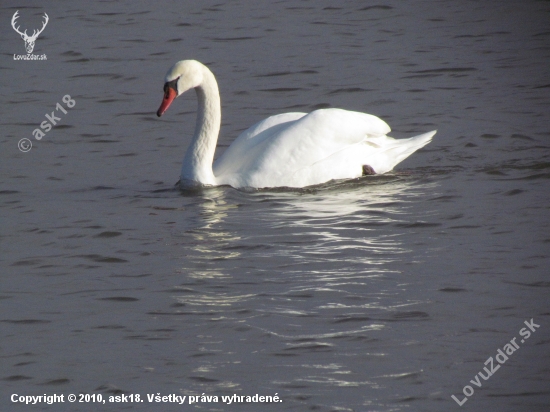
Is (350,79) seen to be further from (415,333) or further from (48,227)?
(415,333)

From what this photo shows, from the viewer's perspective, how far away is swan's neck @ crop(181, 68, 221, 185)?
373 inches

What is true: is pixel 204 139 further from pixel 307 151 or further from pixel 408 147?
pixel 408 147

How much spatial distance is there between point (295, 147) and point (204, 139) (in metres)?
1.07

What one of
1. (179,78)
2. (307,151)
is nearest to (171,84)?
(179,78)

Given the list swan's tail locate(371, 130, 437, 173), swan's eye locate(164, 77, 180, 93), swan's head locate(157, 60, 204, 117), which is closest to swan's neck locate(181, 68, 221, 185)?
swan's head locate(157, 60, 204, 117)

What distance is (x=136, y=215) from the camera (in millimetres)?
8750

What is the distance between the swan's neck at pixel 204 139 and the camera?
9469 mm

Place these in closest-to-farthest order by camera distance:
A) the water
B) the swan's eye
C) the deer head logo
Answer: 1. the water
2. the swan's eye
3. the deer head logo

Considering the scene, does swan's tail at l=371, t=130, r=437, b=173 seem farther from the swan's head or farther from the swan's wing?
the swan's head

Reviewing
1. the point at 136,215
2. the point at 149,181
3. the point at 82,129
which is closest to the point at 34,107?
the point at 82,129

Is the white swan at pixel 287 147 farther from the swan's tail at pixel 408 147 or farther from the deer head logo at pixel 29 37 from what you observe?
the deer head logo at pixel 29 37

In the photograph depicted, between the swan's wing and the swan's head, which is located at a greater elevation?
the swan's head

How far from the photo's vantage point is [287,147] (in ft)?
30.0

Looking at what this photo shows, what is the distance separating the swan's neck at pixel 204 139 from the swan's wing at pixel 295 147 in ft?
0.56
